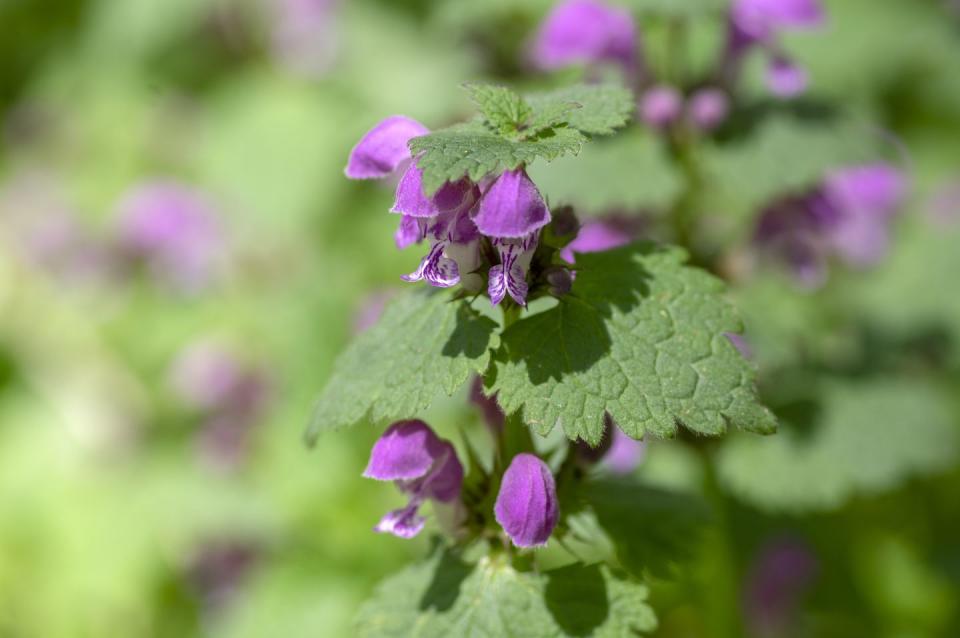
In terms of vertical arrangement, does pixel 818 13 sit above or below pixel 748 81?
above

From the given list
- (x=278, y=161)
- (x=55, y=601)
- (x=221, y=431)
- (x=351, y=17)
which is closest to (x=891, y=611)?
(x=221, y=431)

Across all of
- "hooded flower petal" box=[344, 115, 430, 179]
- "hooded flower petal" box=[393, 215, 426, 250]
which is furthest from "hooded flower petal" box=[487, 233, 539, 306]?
"hooded flower petal" box=[344, 115, 430, 179]

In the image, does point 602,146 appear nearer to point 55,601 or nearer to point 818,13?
point 818,13

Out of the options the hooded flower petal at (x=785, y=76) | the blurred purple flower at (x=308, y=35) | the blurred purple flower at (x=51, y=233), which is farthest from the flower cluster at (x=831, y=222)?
the blurred purple flower at (x=51, y=233)

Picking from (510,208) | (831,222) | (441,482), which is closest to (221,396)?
(831,222)

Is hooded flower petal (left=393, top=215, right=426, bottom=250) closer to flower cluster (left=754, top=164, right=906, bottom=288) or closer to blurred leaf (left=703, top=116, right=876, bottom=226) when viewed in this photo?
blurred leaf (left=703, top=116, right=876, bottom=226)

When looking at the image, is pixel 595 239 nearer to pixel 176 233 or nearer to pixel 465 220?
pixel 465 220
